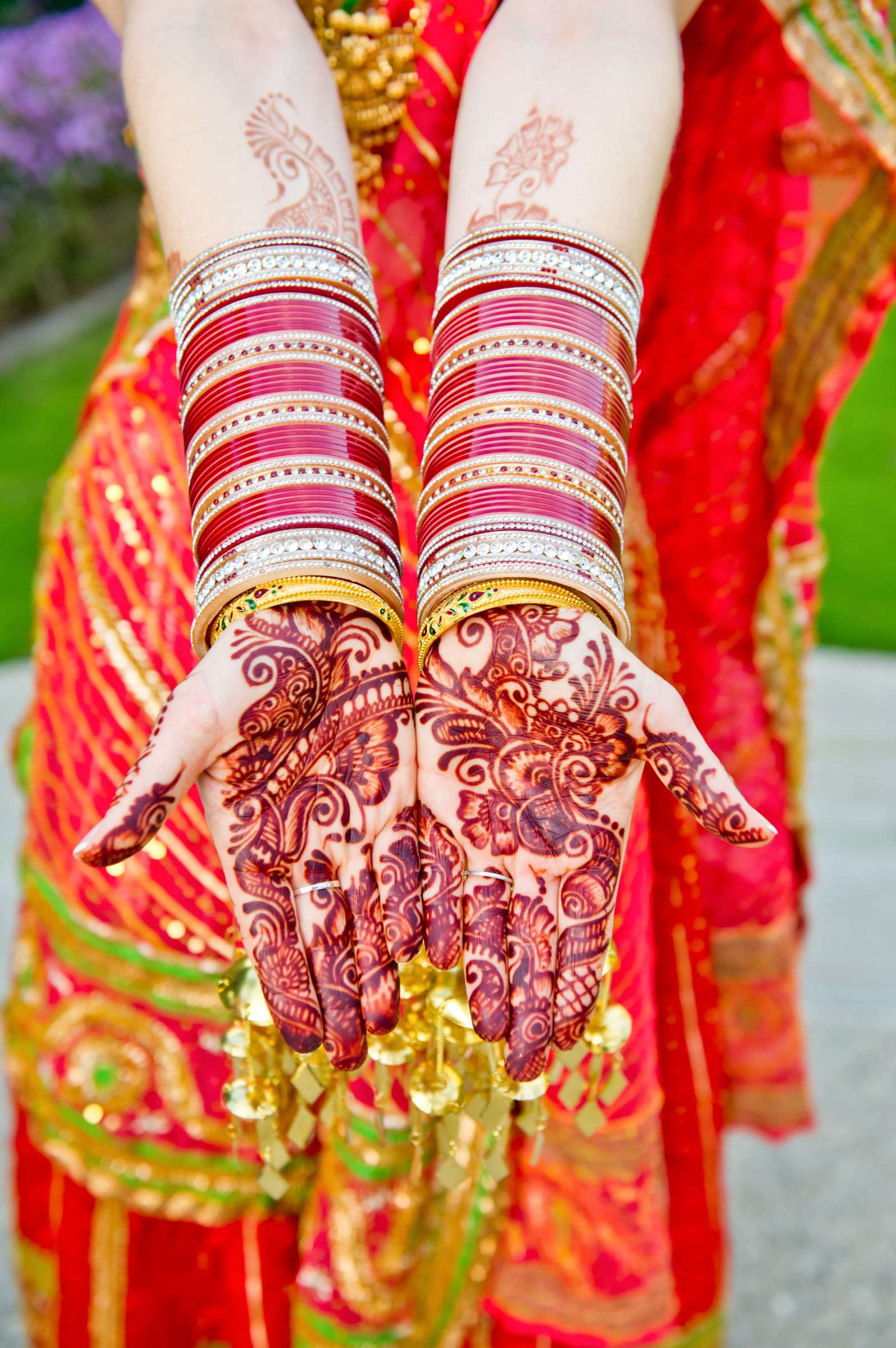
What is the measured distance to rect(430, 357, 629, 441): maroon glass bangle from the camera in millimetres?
692

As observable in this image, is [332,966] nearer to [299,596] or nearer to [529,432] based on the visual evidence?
[299,596]

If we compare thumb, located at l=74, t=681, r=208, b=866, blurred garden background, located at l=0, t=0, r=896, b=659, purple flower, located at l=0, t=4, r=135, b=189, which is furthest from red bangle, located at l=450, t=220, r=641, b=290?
purple flower, located at l=0, t=4, r=135, b=189

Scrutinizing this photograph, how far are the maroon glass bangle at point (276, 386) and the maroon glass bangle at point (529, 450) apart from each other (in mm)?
64

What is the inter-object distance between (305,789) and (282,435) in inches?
7.9

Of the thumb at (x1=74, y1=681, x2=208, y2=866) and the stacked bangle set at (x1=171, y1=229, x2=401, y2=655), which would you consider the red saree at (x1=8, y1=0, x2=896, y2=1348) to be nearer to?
the stacked bangle set at (x1=171, y1=229, x2=401, y2=655)

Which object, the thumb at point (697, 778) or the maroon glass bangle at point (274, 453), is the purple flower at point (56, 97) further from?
the thumb at point (697, 778)

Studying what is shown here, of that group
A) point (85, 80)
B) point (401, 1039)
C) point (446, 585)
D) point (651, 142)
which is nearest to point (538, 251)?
point (651, 142)

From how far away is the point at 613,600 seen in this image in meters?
0.68

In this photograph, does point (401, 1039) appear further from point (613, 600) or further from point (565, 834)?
point (613, 600)

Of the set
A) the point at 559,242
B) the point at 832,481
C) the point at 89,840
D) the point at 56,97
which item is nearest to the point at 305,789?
the point at 89,840

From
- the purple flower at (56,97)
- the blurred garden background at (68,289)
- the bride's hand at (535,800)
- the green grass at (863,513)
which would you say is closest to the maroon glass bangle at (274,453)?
the bride's hand at (535,800)

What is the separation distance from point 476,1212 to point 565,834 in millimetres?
481

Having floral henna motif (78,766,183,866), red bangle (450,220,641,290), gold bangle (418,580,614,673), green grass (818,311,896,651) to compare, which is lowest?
green grass (818,311,896,651)

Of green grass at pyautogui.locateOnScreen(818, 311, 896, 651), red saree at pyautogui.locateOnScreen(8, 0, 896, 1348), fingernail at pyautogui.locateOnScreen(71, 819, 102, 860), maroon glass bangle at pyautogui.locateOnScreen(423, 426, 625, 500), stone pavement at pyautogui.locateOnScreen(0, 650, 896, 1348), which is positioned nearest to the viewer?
fingernail at pyautogui.locateOnScreen(71, 819, 102, 860)
